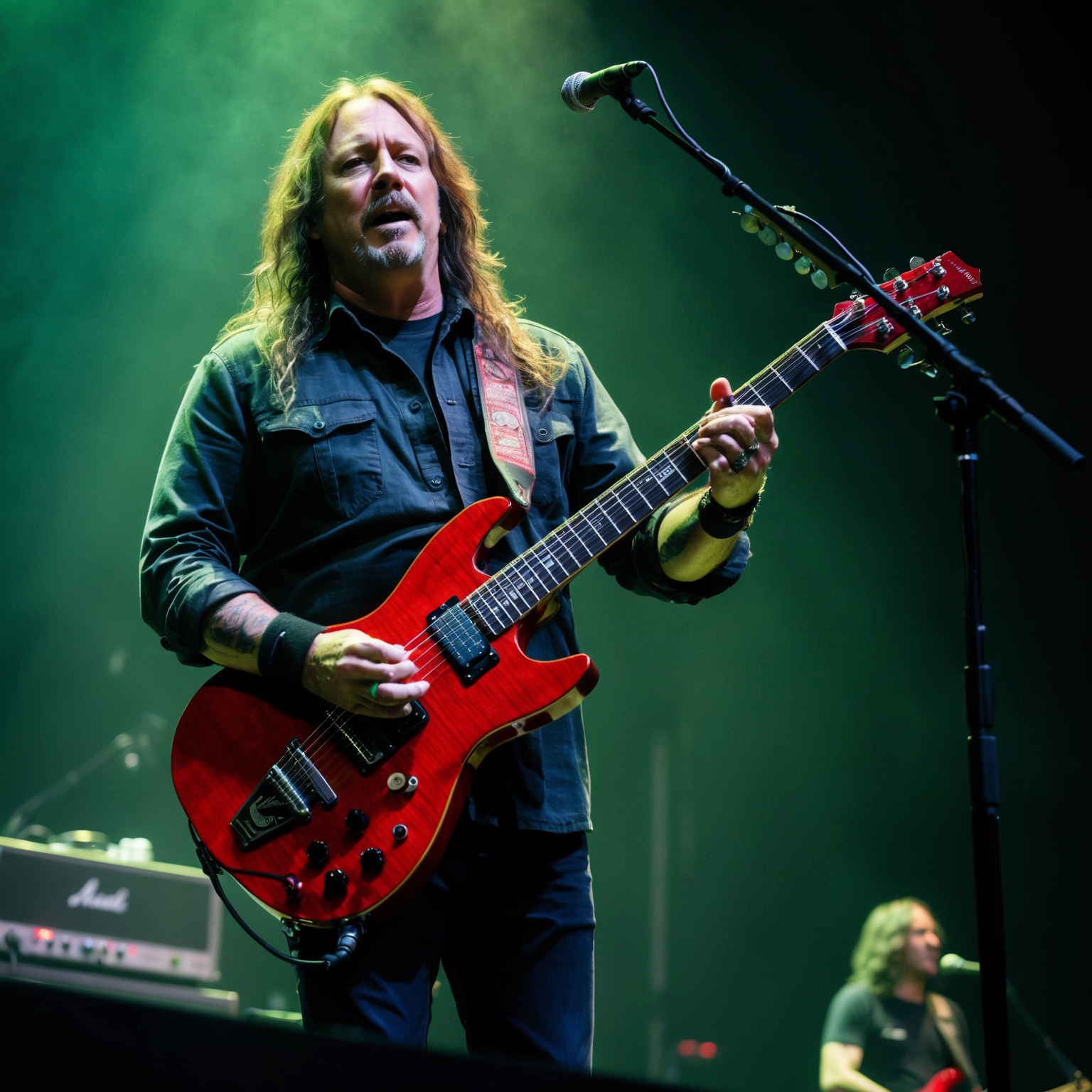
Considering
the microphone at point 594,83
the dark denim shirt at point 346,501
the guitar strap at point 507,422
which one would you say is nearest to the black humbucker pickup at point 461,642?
the dark denim shirt at point 346,501

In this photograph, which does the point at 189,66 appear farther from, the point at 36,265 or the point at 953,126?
the point at 953,126

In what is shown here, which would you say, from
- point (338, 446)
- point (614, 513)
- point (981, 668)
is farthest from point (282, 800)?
point (981, 668)

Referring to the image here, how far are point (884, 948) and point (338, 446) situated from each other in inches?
148

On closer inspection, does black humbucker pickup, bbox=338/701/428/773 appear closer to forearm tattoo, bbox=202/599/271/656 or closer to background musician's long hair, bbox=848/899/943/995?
forearm tattoo, bbox=202/599/271/656

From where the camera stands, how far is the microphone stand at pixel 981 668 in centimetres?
142

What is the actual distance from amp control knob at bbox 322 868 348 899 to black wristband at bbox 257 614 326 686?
323 mm

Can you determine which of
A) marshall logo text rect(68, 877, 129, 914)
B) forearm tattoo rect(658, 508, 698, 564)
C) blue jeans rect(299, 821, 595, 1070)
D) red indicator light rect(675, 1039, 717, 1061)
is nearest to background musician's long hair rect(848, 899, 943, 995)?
red indicator light rect(675, 1039, 717, 1061)

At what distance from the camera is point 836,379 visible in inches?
204

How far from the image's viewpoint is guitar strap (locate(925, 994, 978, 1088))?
4.35m

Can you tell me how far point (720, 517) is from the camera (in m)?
1.96

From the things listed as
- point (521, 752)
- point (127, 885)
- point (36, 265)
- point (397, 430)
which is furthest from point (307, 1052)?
point (36, 265)

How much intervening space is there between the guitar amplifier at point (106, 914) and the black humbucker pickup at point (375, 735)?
102 inches

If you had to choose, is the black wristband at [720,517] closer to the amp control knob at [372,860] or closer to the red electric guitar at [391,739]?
the red electric guitar at [391,739]

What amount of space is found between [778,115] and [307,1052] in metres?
4.76
